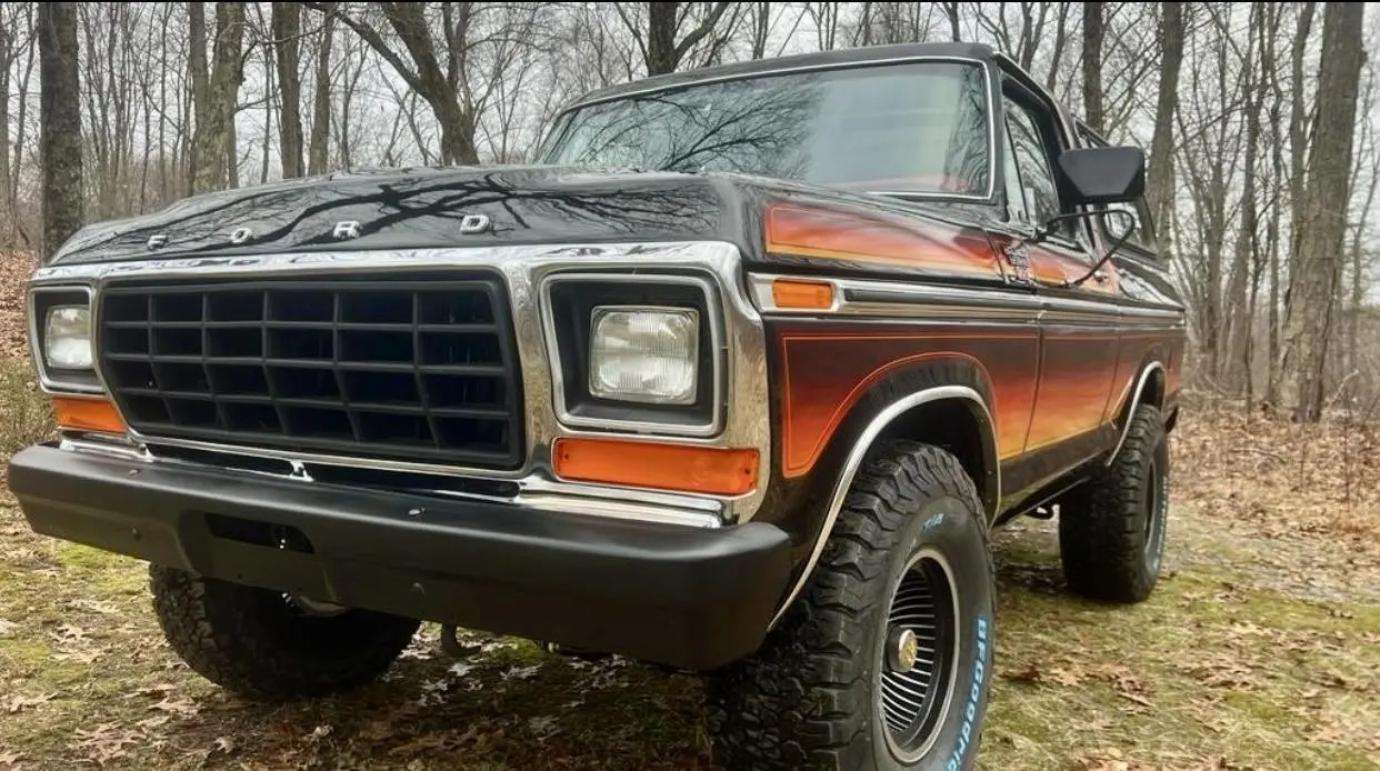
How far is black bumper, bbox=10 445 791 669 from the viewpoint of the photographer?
5.04 feet

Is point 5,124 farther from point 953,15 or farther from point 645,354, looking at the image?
point 645,354

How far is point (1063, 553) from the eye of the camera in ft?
13.9

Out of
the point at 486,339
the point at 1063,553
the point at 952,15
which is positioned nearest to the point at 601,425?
the point at 486,339

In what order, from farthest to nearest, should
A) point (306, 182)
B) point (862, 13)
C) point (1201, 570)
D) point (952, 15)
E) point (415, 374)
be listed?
point (862, 13) < point (952, 15) < point (1201, 570) < point (306, 182) < point (415, 374)

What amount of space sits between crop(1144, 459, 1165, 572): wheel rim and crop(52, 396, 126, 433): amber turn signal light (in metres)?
4.14

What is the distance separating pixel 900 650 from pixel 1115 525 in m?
2.30

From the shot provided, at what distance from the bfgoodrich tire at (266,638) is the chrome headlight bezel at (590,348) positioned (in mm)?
1595

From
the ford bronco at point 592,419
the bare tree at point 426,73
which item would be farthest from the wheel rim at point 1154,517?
the bare tree at point 426,73

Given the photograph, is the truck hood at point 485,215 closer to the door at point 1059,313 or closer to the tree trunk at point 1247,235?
the door at point 1059,313

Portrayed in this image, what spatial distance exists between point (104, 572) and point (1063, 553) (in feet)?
14.0

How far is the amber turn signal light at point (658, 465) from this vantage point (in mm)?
1611

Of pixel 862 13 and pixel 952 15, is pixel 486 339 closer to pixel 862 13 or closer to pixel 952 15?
pixel 952 15

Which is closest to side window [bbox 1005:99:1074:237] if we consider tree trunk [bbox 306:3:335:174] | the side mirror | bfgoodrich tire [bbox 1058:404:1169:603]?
the side mirror

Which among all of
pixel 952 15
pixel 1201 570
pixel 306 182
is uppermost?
pixel 952 15
